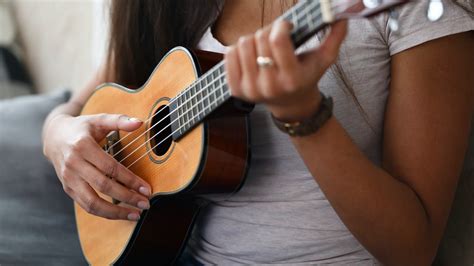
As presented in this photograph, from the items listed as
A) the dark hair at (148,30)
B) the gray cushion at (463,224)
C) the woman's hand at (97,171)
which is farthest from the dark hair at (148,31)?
the gray cushion at (463,224)

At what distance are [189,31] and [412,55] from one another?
35 centimetres

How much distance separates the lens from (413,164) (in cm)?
70

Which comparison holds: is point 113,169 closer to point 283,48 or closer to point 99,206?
point 99,206

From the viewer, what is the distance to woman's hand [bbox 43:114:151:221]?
832mm

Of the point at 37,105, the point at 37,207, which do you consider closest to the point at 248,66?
the point at 37,207

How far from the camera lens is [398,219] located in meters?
0.68

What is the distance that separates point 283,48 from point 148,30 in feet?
1.67

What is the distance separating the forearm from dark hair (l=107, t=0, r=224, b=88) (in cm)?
32

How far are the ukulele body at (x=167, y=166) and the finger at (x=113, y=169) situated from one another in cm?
1

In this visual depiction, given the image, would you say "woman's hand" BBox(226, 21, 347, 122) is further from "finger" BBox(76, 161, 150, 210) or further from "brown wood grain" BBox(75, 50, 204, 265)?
"finger" BBox(76, 161, 150, 210)

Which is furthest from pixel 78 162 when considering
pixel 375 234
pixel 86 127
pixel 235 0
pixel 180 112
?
pixel 375 234

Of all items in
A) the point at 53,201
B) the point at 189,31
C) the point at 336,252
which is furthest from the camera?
the point at 53,201

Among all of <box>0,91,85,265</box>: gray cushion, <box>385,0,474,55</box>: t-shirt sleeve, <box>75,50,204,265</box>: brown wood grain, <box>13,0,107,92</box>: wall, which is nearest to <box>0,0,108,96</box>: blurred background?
<box>13,0,107,92</box>: wall

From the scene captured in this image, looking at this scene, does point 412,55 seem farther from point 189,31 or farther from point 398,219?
point 189,31
